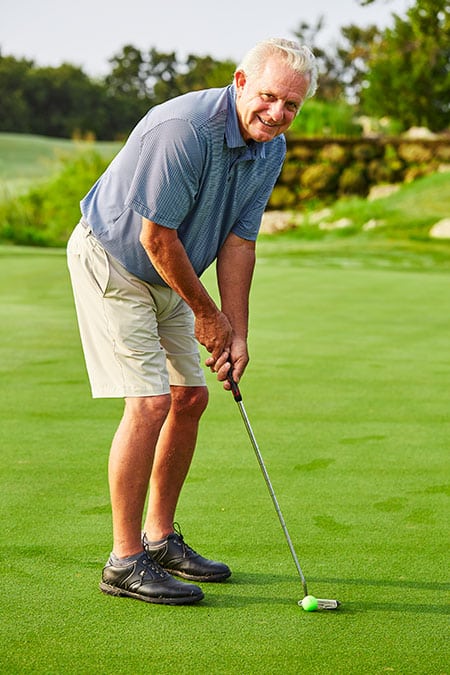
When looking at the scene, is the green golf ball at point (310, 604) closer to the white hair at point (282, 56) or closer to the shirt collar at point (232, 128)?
the shirt collar at point (232, 128)

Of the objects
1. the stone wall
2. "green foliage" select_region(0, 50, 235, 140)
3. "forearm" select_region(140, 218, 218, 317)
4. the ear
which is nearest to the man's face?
the ear

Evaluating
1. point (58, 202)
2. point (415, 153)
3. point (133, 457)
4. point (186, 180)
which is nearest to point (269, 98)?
point (186, 180)

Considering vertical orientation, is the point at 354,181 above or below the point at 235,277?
below

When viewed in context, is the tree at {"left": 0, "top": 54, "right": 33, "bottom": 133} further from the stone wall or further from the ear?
the ear

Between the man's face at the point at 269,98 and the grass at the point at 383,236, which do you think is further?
the grass at the point at 383,236

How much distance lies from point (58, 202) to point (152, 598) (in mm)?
17448

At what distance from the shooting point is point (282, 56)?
111 inches

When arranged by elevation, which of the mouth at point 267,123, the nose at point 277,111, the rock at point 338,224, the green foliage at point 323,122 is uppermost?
the nose at point 277,111

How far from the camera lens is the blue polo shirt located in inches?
111

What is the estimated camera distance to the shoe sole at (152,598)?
2.91 meters

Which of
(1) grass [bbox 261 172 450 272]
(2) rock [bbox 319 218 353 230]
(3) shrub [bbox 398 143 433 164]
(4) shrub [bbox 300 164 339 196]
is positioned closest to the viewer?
(1) grass [bbox 261 172 450 272]

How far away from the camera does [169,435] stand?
10.7 ft

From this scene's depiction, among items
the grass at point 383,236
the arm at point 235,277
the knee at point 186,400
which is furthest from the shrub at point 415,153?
the knee at point 186,400

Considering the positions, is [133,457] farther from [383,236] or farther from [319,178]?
[319,178]
